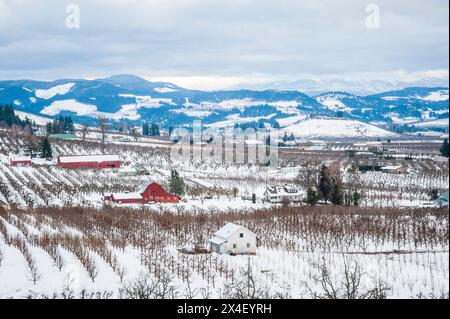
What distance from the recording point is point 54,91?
395 feet

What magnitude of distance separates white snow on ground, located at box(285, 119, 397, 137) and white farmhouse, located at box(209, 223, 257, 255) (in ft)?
216

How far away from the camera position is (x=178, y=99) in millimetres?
134500

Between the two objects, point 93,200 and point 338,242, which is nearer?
point 338,242

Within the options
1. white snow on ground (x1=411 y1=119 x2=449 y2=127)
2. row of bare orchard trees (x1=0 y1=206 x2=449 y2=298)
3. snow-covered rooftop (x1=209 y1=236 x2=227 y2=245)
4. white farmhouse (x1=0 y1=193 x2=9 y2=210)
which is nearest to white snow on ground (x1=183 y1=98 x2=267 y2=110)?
white snow on ground (x1=411 y1=119 x2=449 y2=127)

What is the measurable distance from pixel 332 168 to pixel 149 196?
14.3 meters

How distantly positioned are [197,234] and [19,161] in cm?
1440

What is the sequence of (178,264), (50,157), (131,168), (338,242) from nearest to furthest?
1. (178,264)
2. (338,242)
3. (131,168)
4. (50,157)

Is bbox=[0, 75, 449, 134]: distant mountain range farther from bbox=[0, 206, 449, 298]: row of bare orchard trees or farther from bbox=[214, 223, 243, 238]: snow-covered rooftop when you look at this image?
bbox=[214, 223, 243, 238]: snow-covered rooftop

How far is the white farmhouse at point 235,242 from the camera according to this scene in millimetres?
15084

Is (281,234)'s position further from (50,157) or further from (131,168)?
(50,157)

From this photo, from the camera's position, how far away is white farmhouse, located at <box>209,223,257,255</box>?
15.1 m

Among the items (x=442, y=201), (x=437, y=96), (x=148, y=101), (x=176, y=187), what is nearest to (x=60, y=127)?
(x=176, y=187)
